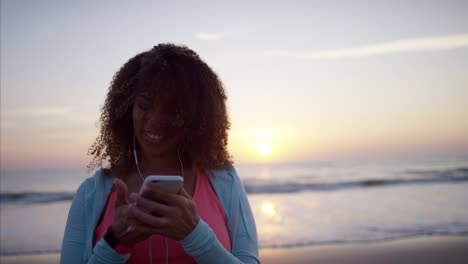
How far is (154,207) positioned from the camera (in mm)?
1473

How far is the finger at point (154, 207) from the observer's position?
4.81ft

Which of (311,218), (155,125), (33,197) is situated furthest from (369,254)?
(33,197)

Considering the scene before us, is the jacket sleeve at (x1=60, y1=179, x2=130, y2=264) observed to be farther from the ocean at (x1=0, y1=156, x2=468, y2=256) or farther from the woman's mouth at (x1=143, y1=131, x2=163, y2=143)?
the ocean at (x1=0, y1=156, x2=468, y2=256)

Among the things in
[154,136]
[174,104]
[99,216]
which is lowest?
[99,216]

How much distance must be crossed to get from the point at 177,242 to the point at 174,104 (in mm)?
546

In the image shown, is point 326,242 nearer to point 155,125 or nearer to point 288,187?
point 155,125

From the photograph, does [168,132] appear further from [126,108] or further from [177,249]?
[177,249]

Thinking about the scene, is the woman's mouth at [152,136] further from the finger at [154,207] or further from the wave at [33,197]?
the wave at [33,197]

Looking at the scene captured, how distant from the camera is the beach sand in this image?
6.77 meters

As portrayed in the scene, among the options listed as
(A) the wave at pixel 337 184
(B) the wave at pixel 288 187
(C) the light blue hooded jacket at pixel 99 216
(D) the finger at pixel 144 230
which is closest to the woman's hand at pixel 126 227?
(D) the finger at pixel 144 230

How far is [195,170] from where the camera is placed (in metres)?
2.05

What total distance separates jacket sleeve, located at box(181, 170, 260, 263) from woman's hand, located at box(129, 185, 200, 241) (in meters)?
0.05

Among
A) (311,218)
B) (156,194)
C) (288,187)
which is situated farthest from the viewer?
(288,187)

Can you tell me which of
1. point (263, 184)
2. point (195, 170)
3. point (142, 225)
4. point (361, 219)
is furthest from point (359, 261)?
point (263, 184)
